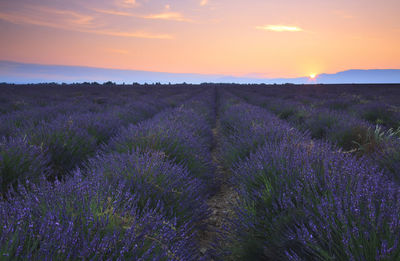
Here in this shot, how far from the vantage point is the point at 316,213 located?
5.21 ft

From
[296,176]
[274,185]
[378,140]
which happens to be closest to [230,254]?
[274,185]

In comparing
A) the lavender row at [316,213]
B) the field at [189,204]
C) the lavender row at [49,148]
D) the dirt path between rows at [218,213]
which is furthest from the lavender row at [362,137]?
the lavender row at [49,148]

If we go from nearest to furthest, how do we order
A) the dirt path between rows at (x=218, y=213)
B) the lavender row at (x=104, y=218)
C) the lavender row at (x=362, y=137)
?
the lavender row at (x=104, y=218) → the dirt path between rows at (x=218, y=213) → the lavender row at (x=362, y=137)

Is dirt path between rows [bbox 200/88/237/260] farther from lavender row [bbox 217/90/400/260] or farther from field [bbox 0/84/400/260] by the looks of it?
lavender row [bbox 217/90/400/260]

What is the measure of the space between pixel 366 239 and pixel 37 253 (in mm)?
1501

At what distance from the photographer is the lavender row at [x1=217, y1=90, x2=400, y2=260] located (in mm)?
1244

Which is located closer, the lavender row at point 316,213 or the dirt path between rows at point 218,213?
the lavender row at point 316,213

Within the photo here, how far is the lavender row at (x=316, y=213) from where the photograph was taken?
1.24m

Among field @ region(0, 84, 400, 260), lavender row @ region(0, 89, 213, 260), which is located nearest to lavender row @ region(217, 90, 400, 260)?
field @ region(0, 84, 400, 260)

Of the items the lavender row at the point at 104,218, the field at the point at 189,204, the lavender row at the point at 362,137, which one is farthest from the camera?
the lavender row at the point at 362,137

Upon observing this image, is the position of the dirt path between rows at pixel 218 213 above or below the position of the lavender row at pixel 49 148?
below

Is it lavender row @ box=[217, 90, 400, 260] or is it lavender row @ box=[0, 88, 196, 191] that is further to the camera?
lavender row @ box=[0, 88, 196, 191]

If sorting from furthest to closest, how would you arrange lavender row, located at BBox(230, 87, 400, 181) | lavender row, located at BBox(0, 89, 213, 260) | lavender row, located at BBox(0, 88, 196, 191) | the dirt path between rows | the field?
lavender row, located at BBox(230, 87, 400, 181)
lavender row, located at BBox(0, 88, 196, 191)
the dirt path between rows
the field
lavender row, located at BBox(0, 89, 213, 260)

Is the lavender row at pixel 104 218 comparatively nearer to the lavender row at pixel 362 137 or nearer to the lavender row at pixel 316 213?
the lavender row at pixel 316 213
